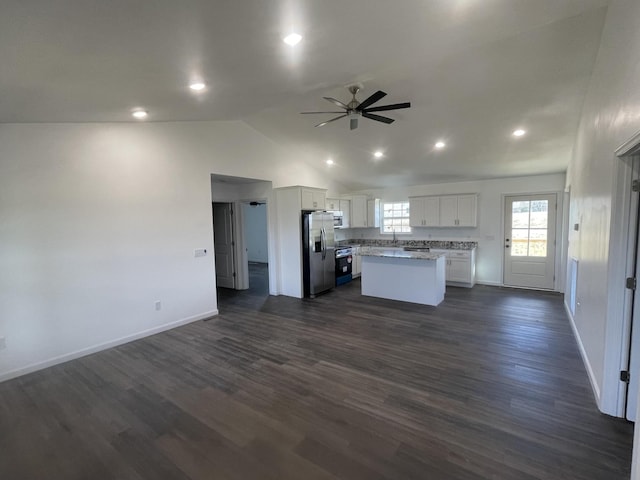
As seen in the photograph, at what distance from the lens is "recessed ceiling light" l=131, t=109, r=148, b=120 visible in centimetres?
349

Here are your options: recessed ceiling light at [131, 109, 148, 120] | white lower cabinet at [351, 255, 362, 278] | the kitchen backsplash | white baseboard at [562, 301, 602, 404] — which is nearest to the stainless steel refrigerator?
white lower cabinet at [351, 255, 362, 278]

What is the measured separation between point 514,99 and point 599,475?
3.90 m

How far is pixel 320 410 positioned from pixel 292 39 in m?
2.95

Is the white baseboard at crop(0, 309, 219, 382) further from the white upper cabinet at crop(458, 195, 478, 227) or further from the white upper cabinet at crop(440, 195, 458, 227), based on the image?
the white upper cabinet at crop(458, 195, 478, 227)

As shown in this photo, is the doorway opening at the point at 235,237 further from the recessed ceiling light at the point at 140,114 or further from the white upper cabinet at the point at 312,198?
the recessed ceiling light at the point at 140,114

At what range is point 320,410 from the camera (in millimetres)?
2527

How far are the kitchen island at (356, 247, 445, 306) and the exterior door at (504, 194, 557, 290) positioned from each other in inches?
85.6

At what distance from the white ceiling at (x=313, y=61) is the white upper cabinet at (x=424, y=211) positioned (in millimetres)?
2404

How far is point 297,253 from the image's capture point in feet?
20.3

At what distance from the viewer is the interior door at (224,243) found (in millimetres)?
6793

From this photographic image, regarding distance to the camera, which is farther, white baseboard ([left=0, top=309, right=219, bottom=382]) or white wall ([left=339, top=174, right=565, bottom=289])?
white wall ([left=339, top=174, right=565, bottom=289])

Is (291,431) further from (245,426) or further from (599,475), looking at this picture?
(599,475)

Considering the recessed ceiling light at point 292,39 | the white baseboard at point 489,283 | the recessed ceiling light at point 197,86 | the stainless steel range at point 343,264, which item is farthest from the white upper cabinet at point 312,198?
the white baseboard at point 489,283

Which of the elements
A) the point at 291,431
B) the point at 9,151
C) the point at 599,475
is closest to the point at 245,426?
the point at 291,431
